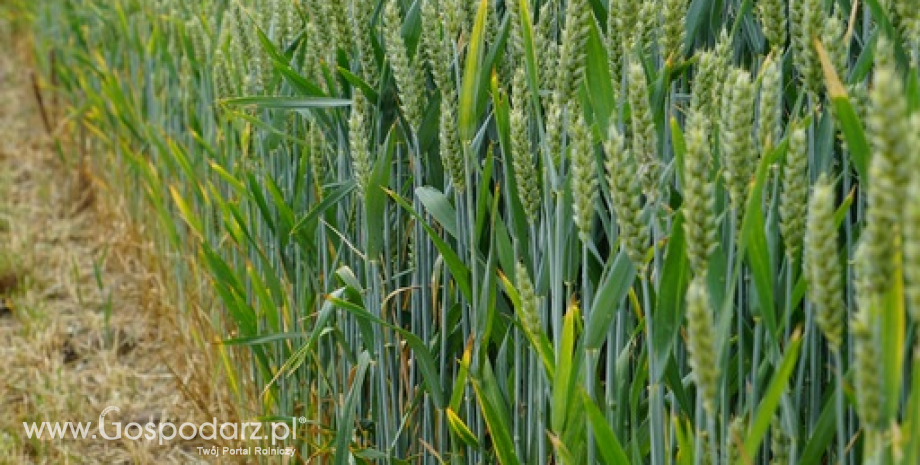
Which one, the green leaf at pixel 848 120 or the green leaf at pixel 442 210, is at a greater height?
the green leaf at pixel 848 120

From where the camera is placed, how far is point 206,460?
196 cm

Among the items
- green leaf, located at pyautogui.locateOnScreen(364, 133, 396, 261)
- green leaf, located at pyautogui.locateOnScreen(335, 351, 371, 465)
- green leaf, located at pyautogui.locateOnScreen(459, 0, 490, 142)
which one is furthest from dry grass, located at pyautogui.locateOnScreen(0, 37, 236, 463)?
green leaf, located at pyautogui.locateOnScreen(459, 0, 490, 142)

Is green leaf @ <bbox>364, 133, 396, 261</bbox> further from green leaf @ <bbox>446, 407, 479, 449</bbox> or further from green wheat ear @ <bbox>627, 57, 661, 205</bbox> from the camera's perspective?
green wheat ear @ <bbox>627, 57, 661, 205</bbox>

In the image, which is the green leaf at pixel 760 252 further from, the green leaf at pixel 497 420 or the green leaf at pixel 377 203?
the green leaf at pixel 377 203

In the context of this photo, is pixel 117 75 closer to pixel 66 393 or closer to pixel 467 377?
pixel 66 393

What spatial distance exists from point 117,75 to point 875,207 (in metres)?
2.40

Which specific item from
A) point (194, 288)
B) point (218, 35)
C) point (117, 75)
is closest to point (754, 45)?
point (218, 35)

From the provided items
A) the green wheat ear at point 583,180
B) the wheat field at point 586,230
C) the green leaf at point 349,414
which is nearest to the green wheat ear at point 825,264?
the wheat field at point 586,230

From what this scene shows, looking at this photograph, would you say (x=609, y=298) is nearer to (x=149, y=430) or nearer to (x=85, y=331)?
(x=149, y=430)

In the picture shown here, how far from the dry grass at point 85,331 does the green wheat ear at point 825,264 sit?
1287mm

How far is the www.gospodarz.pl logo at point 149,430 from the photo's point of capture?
1774 millimetres

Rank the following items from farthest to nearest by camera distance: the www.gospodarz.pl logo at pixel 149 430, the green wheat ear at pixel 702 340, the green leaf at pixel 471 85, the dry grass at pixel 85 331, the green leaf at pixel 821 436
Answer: the dry grass at pixel 85 331 < the www.gospodarz.pl logo at pixel 149 430 < the green leaf at pixel 471 85 < the green leaf at pixel 821 436 < the green wheat ear at pixel 702 340

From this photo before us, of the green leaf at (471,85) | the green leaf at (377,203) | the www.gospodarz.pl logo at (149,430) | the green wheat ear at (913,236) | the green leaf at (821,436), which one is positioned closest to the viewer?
the green wheat ear at (913,236)

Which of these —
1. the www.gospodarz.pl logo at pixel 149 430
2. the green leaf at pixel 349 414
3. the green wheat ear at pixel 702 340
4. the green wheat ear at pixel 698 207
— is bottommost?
the www.gospodarz.pl logo at pixel 149 430
